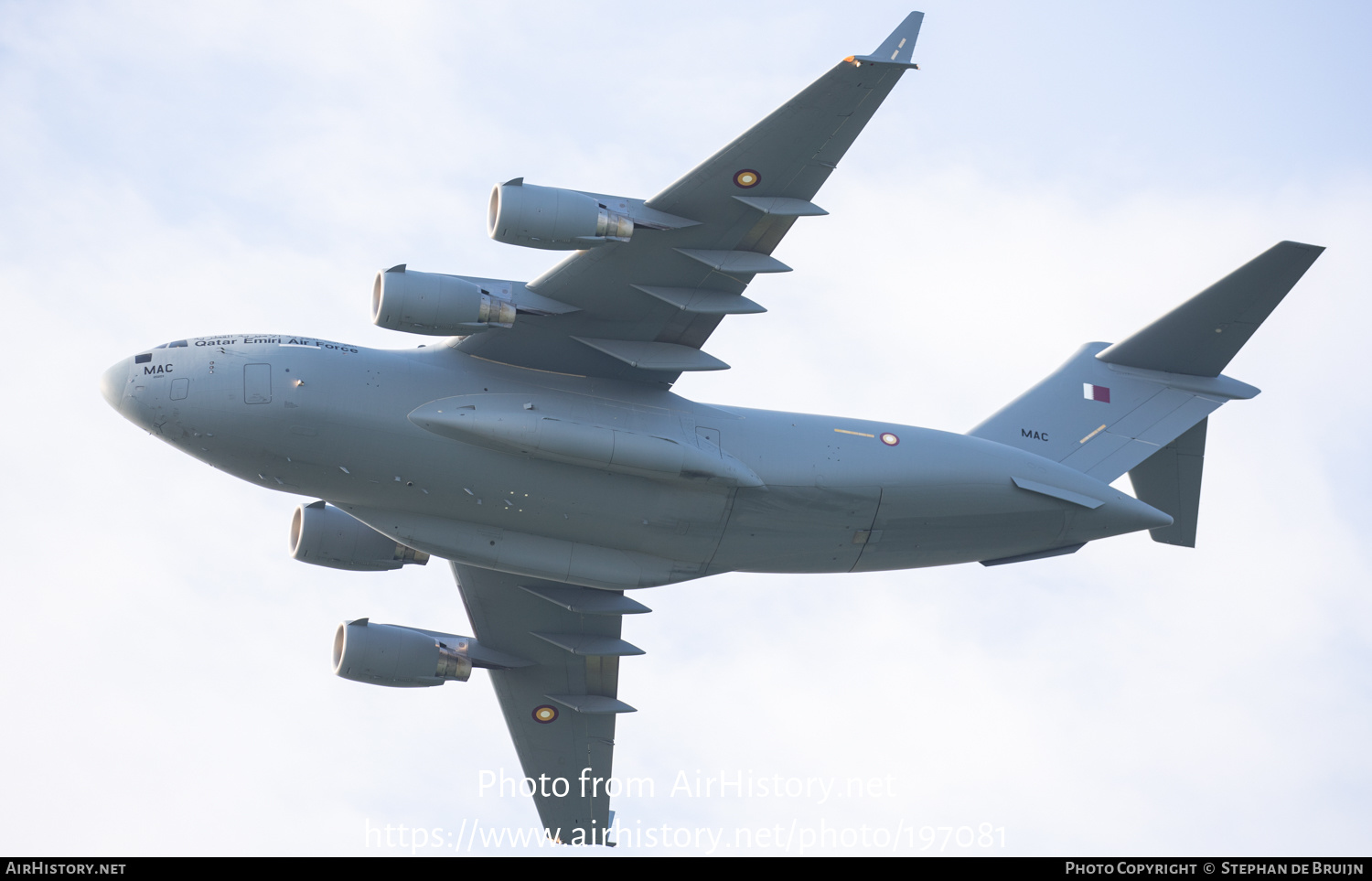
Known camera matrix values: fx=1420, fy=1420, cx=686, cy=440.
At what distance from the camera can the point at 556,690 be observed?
21891mm

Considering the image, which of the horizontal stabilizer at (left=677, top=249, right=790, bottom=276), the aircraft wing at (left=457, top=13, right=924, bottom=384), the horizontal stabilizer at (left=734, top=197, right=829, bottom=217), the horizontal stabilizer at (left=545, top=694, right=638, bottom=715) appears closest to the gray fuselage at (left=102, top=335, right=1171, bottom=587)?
the aircraft wing at (left=457, top=13, right=924, bottom=384)

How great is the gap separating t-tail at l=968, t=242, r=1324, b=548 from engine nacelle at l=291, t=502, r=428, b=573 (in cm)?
853

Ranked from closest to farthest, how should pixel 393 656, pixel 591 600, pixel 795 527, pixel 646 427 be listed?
1. pixel 646 427
2. pixel 795 527
3. pixel 591 600
4. pixel 393 656

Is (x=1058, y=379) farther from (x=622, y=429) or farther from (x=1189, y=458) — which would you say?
(x=622, y=429)

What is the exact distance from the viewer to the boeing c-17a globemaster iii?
16234 mm

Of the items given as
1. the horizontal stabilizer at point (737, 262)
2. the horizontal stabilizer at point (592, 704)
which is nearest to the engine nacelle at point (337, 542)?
the horizontal stabilizer at point (592, 704)

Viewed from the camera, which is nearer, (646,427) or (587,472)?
(587,472)

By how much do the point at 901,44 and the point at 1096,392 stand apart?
6997mm

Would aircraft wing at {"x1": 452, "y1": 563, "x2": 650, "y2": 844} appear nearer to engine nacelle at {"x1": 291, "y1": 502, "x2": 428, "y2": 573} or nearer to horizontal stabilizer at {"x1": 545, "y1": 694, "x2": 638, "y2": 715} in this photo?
horizontal stabilizer at {"x1": 545, "y1": 694, "x2": 638, "y2": 715}

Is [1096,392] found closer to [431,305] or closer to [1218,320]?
[1218,320]

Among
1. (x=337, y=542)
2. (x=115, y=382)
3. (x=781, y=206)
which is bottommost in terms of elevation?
(x=337, y=542)

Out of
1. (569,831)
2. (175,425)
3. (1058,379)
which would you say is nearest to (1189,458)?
(1058,379)

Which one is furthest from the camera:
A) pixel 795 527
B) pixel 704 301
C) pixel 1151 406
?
pixel 1151 406

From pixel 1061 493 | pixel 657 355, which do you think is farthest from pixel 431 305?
pixel 1061 493
